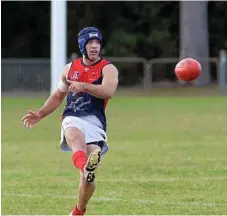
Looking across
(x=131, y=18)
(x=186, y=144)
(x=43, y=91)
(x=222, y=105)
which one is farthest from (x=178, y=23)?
(x=186, y=144)

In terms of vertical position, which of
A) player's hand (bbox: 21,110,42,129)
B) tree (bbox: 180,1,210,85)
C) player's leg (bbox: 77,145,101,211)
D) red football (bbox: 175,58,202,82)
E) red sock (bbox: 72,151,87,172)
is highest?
tree (bbox: 180,1,210,85)

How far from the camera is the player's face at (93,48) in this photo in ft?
27.8

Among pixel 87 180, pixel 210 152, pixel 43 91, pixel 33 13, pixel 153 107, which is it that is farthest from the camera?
pixel 33 13

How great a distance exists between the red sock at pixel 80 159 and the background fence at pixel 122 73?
2964 cm

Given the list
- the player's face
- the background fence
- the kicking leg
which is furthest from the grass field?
the background fence

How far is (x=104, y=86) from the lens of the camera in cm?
842

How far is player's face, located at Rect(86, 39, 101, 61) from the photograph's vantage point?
334 inches

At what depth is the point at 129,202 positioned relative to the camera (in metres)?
9.98

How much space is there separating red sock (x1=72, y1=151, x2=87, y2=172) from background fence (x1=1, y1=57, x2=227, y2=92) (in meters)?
29.6

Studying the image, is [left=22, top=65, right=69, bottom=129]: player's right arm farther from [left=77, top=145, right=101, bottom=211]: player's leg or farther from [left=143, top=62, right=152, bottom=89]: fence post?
[left=143, top=62, right=152, bottom=89]: fence post

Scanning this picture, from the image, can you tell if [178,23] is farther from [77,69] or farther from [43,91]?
[77,69]

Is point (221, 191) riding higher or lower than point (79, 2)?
lower

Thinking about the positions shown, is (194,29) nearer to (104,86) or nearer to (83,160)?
(104,86)

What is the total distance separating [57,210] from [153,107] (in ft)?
63.3
